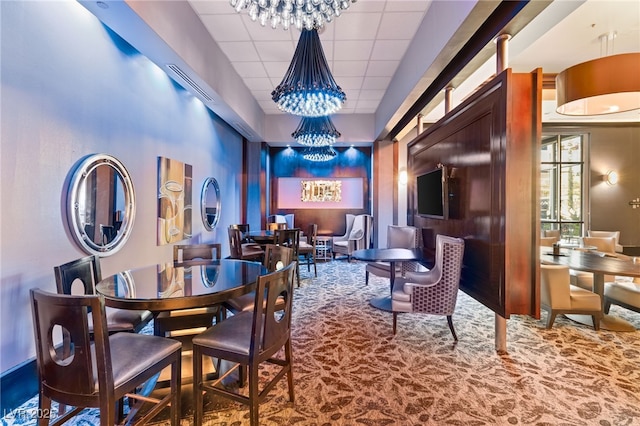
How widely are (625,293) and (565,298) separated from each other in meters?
0.89

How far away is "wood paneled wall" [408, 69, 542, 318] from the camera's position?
7.95 feet

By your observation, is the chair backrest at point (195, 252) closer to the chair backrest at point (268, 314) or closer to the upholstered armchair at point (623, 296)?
the chair backrest at point (268, 314)

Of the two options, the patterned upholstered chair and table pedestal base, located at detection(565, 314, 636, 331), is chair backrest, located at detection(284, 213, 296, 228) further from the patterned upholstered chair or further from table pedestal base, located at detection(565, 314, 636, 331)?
table pedestal base, located at detection(565, 314, 636, 331)

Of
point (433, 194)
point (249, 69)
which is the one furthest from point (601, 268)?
point (249, 69)

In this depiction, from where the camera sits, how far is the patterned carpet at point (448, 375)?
1936 millimetres

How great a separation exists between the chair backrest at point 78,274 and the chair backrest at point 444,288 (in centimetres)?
301

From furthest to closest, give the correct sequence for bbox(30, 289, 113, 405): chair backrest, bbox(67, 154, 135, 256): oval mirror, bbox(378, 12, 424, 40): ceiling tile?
bbox(378, 12, 424, 40): ceiling tile < bbox(67, 154, 135, 256): oval mirror < bbox(30, 289, 113, 405): chair backrest

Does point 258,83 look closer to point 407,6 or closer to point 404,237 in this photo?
point 407,6

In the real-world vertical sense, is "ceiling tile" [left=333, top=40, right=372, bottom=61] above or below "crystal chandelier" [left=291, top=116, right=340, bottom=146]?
above

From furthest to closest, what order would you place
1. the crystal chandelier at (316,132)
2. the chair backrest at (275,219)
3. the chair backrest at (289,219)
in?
the chair backrest at (289,219) < the chair backrest at (275,219) < the crystal chandelier at (316,132)

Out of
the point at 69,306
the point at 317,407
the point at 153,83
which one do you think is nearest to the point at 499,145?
the point at 317,407

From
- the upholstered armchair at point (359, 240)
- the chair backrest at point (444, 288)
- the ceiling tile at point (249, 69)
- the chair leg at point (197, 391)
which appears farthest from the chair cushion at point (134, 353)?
the upholstered armchair at point (359, 240)

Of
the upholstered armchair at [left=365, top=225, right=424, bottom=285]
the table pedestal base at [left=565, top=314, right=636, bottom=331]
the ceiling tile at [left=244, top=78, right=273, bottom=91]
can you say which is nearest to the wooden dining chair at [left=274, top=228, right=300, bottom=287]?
the upholstered armchair at [left=365, top=225, right=424, bottom=285]

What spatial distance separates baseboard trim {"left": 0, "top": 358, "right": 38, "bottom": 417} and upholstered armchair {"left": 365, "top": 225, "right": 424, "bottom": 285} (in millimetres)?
3837
